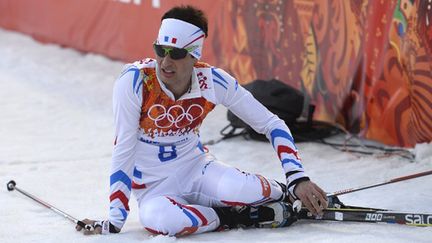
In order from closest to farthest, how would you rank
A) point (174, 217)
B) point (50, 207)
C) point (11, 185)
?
point (174, 217) → point (50, 207) → point (11, 185)

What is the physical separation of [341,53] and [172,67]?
8.55 feet

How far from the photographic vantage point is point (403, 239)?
389 cm

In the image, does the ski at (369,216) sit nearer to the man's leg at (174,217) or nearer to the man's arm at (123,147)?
the man's leg at (174,217)

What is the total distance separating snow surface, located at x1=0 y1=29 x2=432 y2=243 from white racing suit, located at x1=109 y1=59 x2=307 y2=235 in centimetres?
14

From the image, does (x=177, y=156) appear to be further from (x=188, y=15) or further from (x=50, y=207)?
(x=50, y=207)

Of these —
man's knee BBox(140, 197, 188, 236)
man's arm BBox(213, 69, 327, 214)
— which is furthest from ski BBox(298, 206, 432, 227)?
man's knee BBox(140, 197, 188, 236)

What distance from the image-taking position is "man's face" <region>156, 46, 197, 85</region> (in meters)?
4.06

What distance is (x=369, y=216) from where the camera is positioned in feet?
13.8

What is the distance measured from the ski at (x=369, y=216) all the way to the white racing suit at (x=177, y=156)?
0.24 metres

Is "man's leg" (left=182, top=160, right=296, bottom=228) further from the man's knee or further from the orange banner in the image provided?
the orange banner

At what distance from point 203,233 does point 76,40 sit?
6.54 metres

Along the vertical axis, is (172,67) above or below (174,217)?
above

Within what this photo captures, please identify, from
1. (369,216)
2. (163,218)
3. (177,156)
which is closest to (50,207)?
(177,156)

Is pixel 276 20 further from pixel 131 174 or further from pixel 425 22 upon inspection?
pixel 131 174
